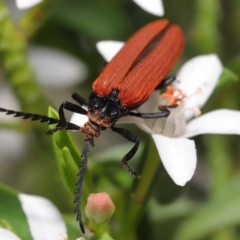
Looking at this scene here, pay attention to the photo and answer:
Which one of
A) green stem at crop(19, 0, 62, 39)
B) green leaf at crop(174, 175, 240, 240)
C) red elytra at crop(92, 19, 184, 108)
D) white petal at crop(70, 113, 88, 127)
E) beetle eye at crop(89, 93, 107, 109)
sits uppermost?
green stem at crop(19, 0, 62, 39)

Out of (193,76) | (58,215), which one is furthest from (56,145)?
(193,76)

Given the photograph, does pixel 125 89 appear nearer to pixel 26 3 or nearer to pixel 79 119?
pixel 79 119

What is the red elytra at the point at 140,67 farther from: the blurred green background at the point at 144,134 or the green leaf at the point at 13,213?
the green leaf at the point at 13,213

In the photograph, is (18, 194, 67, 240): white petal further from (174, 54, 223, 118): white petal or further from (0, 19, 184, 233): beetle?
(174, 54, 223, 118): white petal

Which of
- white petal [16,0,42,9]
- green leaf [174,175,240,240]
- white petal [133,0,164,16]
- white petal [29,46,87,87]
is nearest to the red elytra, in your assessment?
white petal [133,0,164,16]

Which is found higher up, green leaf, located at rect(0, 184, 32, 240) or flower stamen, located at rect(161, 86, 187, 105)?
flower stamen, located at rect(161, 86, 187, 105)

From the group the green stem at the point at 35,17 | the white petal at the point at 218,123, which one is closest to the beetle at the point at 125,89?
the white petal at the point at 218,123

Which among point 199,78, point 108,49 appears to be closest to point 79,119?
point 108,49

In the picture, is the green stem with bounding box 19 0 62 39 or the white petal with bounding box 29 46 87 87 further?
the white petal with bounding box 29 46 87 87

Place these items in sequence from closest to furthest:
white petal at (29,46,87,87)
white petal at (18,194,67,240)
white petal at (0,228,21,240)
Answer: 1. white petal at (0,228,21,240)
2. white petal at (18,194,67,240)
3. white petal at (29,46,87,87)
